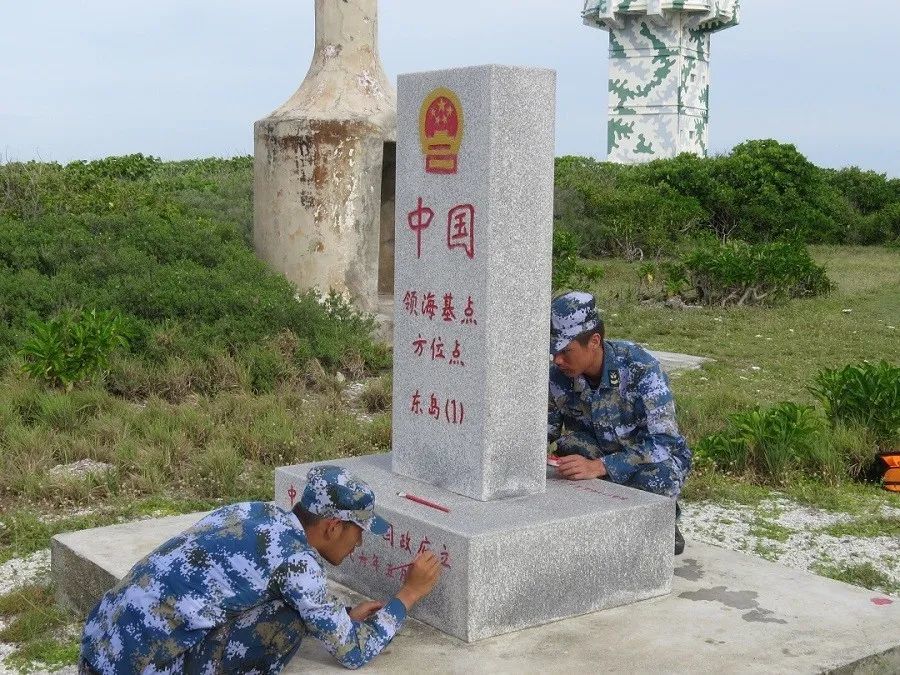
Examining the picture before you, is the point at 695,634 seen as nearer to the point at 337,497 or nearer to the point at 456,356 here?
the point at 456,356

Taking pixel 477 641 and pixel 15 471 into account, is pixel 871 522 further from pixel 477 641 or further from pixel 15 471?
pixel 15 471

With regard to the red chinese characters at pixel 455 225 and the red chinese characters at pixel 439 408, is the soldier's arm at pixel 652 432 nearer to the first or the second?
the red chinese characters at pixel 439 408

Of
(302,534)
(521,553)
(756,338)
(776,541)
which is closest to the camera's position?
(302,534)

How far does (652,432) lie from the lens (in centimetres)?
438

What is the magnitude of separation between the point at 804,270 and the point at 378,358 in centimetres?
706

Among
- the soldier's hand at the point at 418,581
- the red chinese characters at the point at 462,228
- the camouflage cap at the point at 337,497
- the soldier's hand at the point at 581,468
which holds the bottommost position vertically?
the soldier's hand at the point at 418,581

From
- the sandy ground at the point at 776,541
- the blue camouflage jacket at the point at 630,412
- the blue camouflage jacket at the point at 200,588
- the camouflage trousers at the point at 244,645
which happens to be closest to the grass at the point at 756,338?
the sandy ground at the point at 776,541

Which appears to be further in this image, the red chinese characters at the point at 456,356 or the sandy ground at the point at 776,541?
the sandy ground at the point at 776,541

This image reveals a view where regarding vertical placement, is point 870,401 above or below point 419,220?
below

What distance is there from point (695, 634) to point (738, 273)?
10.2 meters

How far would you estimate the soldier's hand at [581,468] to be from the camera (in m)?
4.42

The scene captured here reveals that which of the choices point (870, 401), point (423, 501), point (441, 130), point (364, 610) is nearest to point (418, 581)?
point (364, 610)

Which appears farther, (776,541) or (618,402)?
(776,541)

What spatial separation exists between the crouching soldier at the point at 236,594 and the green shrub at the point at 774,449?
370 centimetres
